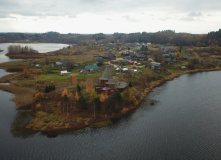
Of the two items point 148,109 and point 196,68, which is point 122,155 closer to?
point 148,109

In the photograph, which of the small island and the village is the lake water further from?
the village

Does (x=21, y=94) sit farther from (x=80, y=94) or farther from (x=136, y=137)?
(x=136, y=137)

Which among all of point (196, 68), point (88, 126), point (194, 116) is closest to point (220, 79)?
point (196, 68)

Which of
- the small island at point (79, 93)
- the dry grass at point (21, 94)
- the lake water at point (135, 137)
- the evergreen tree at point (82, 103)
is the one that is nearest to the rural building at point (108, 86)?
the small island at point (79, 93)

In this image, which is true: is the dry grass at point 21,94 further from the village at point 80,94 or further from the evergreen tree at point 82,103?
the evergreen tree at point 82,103

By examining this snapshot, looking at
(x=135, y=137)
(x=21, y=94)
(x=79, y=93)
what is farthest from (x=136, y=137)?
(x=21, y=94)

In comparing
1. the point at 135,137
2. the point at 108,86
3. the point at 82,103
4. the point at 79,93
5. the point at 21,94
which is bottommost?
the point at 135,137
